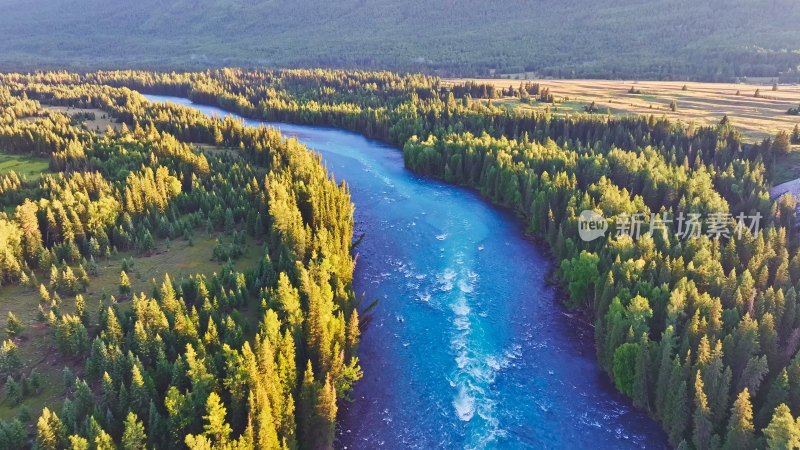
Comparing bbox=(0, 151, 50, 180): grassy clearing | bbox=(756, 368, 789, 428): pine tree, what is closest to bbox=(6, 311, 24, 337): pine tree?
bbox=(0, 151, 50, 180): grassy clearing

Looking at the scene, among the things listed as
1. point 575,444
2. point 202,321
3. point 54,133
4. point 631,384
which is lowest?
point 575,444

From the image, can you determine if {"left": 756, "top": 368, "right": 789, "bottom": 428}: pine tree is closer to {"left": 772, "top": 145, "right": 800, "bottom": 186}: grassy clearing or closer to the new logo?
the new logo

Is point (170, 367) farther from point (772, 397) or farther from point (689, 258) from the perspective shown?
point (689, 258)

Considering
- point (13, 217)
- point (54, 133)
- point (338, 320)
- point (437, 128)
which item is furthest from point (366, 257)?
point (54, 133)

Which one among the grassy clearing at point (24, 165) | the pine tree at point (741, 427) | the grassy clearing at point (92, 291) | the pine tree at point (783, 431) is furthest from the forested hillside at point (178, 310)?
the pine tree at point (783, 431)

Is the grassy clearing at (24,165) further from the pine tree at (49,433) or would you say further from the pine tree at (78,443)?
the pine tree at (78,443)
